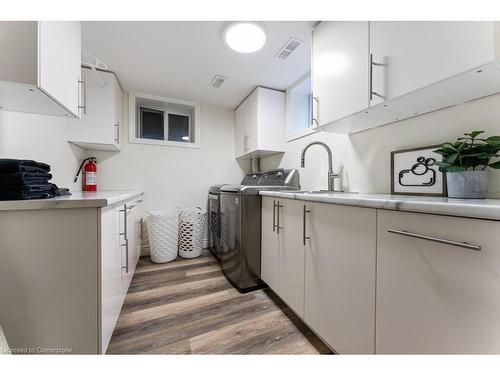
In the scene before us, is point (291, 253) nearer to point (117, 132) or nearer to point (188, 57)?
point (188, 57)

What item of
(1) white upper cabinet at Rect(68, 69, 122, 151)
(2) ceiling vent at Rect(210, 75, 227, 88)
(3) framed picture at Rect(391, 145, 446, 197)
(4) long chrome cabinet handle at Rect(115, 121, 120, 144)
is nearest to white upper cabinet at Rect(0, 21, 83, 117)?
(1) white upper cabinet at Rect(68, 69, 122, 151)

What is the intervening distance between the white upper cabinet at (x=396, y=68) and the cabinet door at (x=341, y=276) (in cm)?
63

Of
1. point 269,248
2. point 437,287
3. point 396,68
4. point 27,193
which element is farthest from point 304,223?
point 27,193

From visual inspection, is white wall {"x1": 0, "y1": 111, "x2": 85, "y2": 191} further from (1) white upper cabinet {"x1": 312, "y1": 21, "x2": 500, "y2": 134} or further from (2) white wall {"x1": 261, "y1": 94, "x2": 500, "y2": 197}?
(2) white wall {"x1": 261, "y1": 94, "x2": 500, "y2": 197}

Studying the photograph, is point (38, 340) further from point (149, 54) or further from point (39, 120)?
point (149, 54)

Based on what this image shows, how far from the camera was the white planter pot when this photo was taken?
0.85 metres

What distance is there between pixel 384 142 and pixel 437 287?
1.03m

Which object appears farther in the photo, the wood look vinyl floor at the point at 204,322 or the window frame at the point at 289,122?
the window frame at the point at 289,122

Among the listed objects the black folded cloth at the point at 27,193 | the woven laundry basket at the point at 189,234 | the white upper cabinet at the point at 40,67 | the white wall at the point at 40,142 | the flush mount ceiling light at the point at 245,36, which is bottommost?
the woven laundry basket at the point at 189,234

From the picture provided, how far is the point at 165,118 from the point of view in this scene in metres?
2.85

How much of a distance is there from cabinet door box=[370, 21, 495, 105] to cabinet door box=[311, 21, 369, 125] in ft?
0.23

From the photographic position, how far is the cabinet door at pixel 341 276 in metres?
0.86

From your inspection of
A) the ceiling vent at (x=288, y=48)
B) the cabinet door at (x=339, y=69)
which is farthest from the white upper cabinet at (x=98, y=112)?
the cabinet door at (x=339, y=69)

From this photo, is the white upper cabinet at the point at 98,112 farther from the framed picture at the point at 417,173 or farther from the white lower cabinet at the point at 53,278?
the framed picture at the point at 417,173
